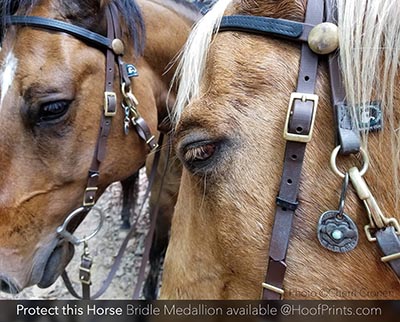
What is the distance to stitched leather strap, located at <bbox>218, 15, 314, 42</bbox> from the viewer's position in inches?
34.9

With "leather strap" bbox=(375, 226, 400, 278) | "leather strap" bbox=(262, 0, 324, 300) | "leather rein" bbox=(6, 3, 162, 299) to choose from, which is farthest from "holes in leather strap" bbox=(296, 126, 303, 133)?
"leather rein" bbox=(6, 3, 162, 299)

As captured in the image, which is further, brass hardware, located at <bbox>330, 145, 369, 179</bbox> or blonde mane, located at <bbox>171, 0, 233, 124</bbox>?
blonde mane, located at <bbox>171, 0, 233, 124</bbox>

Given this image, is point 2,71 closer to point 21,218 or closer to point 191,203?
point 21,218

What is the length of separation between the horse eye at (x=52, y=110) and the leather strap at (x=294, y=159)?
3.28 ft

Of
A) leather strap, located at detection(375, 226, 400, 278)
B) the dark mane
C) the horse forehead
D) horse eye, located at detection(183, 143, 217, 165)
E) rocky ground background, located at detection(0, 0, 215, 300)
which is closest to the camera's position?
leather strap, located at detection(375, 226, 400, 278)

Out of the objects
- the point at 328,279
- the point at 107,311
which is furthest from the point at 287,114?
the point at 107,311

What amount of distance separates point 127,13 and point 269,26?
40.0 inches

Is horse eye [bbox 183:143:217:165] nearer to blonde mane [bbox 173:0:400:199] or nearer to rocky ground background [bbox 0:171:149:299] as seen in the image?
blonde mane [bbox 173:0:400:199]

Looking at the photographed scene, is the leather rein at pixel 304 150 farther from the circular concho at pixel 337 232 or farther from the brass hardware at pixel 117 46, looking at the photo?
the brass hardware at pixel 117 46

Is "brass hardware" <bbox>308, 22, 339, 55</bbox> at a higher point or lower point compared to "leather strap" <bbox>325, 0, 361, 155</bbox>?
higher

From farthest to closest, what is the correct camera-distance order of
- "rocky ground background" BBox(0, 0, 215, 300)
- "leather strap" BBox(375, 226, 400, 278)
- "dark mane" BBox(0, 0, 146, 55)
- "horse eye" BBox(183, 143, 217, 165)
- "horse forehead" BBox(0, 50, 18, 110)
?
1. "rocky ground background" BBox(0, 0, 215, 300)
2. "dark mane" BBox(0, 0, 146, 55)
3. "horse forehead" BBox(0, 50, 18, 110)
4. "horse eye" BBox(183, 143, 217, 165)
5. "leather strap" BBox(375, 226, 400, 278)

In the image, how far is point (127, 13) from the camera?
1772 mm

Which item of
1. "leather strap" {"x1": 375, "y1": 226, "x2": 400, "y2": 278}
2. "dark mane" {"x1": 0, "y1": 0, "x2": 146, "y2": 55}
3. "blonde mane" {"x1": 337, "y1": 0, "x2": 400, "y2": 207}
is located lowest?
"leather strap" {"x1": 375, "y1": 226, "x2": 400, "y2": 278}

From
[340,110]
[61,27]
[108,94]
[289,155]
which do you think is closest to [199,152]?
[289,155]
